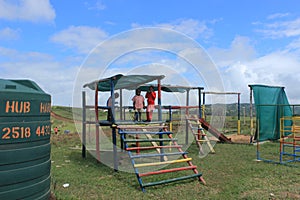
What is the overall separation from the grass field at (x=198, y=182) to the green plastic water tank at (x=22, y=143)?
159cm

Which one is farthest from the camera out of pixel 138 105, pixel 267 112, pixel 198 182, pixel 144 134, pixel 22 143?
pixel 267 112

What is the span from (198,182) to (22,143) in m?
3.88

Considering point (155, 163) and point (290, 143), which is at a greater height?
point (290, 143)

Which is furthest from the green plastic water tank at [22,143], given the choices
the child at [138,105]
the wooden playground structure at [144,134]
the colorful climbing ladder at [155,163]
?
the child at [138,105]

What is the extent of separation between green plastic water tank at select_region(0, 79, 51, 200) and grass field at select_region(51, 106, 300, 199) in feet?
5.21

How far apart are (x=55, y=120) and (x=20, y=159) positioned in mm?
18764

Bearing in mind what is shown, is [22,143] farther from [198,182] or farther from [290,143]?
[290,143]

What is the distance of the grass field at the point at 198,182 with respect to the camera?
4934mm

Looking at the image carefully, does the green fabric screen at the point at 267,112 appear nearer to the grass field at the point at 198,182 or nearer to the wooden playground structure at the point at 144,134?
the grass field at the point at 198,182

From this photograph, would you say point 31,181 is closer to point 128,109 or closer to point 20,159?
point 20,159

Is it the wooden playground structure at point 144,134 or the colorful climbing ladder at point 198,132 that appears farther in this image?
the colorful climbing ladder at point 198,132

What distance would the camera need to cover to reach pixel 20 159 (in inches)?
111

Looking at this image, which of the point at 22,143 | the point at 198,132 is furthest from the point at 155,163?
the point at 198,132

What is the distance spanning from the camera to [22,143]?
2.85 m
